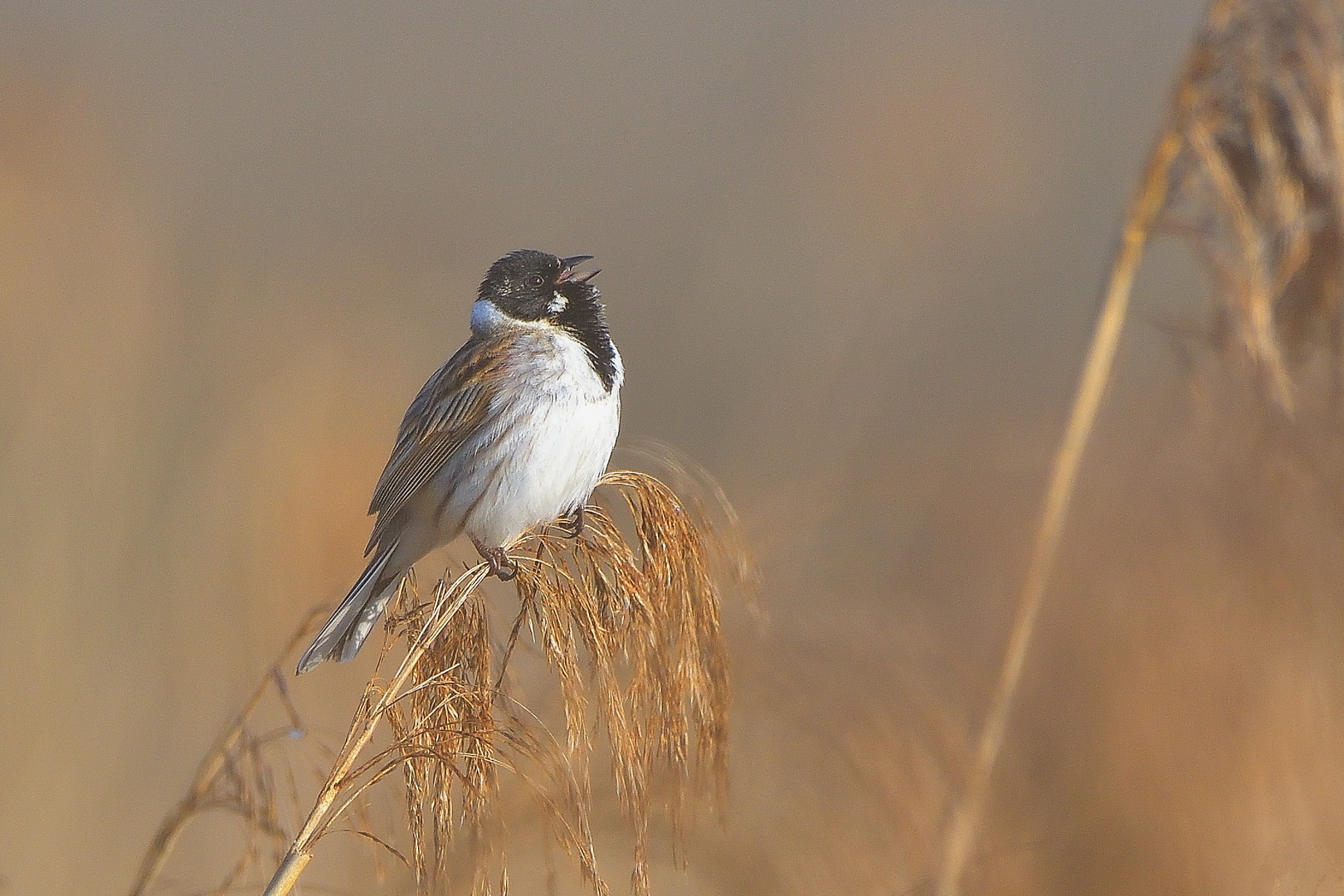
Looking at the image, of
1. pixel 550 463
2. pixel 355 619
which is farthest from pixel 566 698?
pixel 550 463

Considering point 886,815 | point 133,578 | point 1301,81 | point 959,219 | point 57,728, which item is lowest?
point 57,728

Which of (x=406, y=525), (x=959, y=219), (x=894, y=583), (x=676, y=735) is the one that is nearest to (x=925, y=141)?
(x=959, y=219)

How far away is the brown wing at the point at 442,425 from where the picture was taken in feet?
12.0

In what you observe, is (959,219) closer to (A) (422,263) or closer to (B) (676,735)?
(A) (422,263)

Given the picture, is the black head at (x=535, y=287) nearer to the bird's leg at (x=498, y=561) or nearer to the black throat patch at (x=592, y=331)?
the black throat patch at (x=592, y=331)

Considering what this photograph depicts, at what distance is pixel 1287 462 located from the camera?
269cm

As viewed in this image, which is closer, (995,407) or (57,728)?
(57,728)

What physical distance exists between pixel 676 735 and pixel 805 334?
9.92ft

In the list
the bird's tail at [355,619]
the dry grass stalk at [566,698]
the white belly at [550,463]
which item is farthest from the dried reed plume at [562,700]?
the white belly at [550,463]

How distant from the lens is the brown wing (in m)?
3.67

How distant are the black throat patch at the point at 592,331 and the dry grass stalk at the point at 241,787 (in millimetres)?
1487

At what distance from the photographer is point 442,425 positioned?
3.74m

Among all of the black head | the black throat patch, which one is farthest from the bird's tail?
the black head

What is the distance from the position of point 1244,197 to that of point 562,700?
5.96ft
